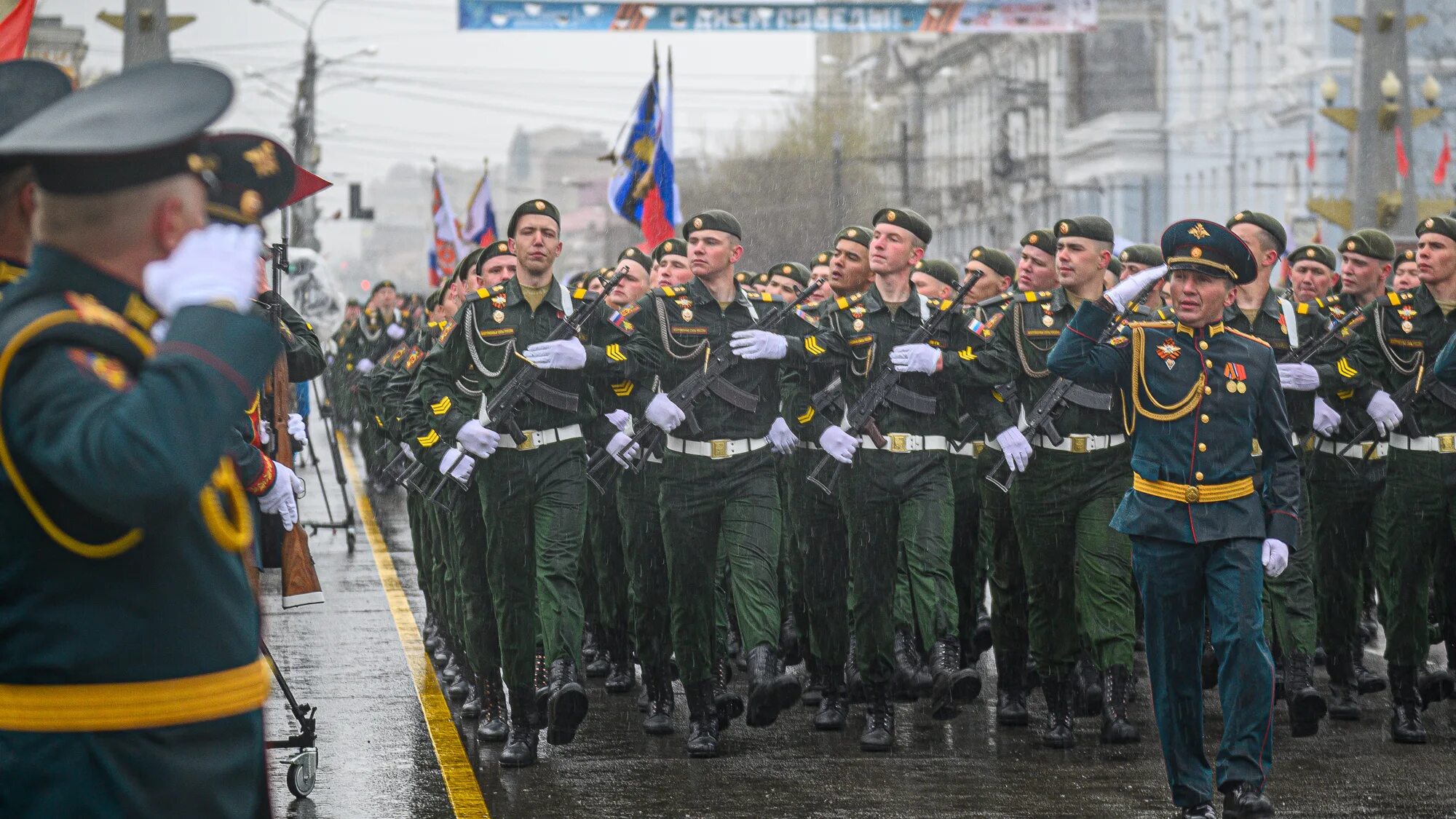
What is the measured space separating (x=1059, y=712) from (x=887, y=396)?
1.64 meters

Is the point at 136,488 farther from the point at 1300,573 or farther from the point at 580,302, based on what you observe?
the point at 1300,573

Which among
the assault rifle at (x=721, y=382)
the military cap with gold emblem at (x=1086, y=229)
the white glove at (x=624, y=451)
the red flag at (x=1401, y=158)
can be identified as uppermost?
the red flag at (x=1401, y=158)

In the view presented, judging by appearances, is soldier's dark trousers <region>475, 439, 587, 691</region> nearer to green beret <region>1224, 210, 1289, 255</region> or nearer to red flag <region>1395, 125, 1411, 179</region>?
green beret <region>1224, 210, 1289, 255</region>

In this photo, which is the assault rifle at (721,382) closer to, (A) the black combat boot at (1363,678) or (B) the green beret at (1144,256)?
(B) the green beret at (1144,256)

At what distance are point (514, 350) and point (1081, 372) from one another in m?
2.73

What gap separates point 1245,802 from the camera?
6.81m

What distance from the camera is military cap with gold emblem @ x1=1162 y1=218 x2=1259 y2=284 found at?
709 centimetres

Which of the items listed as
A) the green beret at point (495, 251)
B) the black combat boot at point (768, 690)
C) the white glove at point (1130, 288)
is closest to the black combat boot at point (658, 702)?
the black combat boot at point (768, 690)

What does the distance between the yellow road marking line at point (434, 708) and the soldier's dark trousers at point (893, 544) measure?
6.09 feet

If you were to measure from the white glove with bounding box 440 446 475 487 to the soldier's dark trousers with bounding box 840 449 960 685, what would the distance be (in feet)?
5.76

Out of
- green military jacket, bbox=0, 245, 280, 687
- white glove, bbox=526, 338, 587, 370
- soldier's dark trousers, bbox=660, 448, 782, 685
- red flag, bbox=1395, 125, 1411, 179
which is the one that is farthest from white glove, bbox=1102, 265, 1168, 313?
red flag, bbox=1395, 125, 1411, 179

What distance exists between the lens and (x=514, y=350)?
8.80 meters

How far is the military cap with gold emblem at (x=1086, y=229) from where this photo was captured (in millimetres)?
9039

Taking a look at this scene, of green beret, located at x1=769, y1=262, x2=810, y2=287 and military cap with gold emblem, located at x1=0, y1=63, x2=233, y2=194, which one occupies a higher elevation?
green beret, located at x1=769, y1=262, x2=810, y2=287
